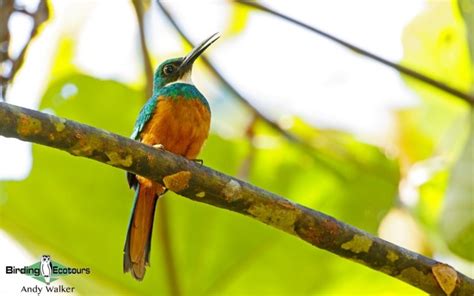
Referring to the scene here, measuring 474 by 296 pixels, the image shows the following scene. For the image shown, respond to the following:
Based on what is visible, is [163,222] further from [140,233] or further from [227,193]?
[227,193]

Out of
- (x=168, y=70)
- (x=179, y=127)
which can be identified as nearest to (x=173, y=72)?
(x=168, y=70)

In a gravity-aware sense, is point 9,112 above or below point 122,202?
below

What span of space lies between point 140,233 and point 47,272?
0.41 metres

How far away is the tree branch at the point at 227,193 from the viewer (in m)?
1.60

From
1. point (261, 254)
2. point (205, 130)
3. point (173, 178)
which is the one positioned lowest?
point (173, 178)

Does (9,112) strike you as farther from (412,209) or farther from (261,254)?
(412,209)

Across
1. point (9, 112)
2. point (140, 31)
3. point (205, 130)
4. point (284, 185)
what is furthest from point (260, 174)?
point (9, 112)

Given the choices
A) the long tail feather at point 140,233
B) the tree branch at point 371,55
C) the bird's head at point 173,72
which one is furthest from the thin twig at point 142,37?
the long tail feather at point 140,233

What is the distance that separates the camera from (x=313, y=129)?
10.7 ft

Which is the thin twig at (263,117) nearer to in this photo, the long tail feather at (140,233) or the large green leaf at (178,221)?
the large green leaf at (178,221)

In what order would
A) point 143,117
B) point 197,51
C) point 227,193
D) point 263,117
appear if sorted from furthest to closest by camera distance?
point 263,117 < point 197,51 < point 143,117 < point 227,193

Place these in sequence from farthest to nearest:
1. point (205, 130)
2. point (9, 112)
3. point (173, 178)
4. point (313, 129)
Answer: point (313, 129) < point (205, 130) < point (173, 178) < point (9, 112)

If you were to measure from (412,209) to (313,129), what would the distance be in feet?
1.61

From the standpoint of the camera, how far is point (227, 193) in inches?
71.5
